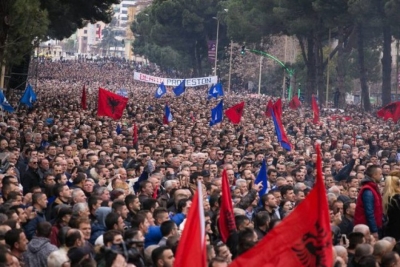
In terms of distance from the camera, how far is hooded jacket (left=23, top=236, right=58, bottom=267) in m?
9.98

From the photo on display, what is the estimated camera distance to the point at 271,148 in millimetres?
23266

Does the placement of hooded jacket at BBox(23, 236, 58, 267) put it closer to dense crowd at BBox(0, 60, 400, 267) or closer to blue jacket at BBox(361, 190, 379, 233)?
dense crowd at BBox(0, 60, 400, 267)

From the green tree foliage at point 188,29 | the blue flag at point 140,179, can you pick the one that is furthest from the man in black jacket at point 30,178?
the green tree foliage at point 188,29

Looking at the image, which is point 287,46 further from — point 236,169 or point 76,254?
point 76,254

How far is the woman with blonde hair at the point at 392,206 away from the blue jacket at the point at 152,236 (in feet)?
8.95

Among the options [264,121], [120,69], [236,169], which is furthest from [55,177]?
[120,69]

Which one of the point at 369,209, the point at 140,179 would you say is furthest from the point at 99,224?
the point at 140,179

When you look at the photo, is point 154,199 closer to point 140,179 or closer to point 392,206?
point 392,206

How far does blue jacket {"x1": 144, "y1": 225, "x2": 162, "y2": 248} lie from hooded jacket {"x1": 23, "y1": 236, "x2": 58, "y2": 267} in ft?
3.90

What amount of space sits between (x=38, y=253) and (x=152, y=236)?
1379 mm

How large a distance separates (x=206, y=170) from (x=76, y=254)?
7.68 metres

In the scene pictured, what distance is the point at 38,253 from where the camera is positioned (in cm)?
1001

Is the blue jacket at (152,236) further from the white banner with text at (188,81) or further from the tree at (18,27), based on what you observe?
the white banner with text at (188,81)

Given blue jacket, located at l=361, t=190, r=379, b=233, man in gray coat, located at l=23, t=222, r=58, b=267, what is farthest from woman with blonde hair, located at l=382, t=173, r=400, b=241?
man in gray coat, located at l=23, t=222, r=58, b=267
